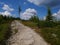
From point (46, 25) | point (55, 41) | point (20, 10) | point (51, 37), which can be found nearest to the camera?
point (55, 41)

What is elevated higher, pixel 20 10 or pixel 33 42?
pixel 20 10

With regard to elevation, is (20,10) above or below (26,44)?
above

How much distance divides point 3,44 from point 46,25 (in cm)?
1576

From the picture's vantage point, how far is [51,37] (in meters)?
21.7

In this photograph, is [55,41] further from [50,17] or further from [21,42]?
[50,17]

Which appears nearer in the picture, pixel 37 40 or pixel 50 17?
pixel 37 40

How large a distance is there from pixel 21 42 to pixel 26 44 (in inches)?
45.4

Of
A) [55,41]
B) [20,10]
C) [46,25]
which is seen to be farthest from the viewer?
[20,10]

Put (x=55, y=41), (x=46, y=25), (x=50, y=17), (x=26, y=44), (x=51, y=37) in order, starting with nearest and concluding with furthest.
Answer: (x=26, y=44) < (x=55, y=41) < (x=51, y=37) < (x=46, y=25) < (x=50, y=17)

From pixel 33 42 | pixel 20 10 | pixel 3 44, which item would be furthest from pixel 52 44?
pixel 20 10

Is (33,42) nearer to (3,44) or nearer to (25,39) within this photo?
(25,39)

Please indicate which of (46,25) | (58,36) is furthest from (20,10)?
(58,36)

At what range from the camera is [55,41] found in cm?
1977

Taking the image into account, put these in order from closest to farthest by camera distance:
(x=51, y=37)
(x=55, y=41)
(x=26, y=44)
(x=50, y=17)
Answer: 1. (x=26, y=44)
2. (x=55, y=41)
3. (x=51, y=37)
4. (x=50, y=17)
